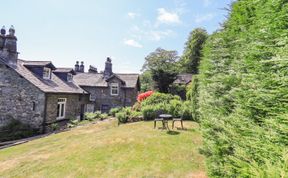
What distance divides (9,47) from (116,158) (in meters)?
15.9

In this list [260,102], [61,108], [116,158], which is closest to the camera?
[260,102]

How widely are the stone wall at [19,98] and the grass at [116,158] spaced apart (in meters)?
6.27

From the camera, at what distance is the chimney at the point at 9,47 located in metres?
17.3

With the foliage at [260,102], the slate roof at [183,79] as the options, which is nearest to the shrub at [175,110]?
the foliage at [260,102]

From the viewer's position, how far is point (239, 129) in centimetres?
318

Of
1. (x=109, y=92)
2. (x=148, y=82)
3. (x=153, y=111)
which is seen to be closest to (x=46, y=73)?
(x=109, y=92)

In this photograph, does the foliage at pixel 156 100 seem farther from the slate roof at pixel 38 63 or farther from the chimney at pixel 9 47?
the chimney at pixel 9 47

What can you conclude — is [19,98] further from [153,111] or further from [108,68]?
[108,68]

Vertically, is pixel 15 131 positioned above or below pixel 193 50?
below

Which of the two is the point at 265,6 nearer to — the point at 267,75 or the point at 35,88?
the point at 267,75

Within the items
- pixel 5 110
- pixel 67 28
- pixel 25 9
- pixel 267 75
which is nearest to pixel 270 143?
pixel 267 75

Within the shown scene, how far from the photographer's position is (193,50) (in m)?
49.0

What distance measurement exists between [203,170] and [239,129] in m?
4.00

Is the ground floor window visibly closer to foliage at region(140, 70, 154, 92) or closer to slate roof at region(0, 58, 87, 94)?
slate roof at region(0, 58, 87, 94)
